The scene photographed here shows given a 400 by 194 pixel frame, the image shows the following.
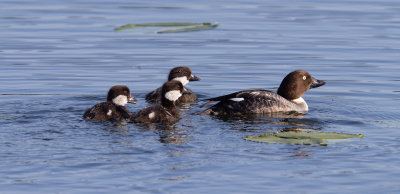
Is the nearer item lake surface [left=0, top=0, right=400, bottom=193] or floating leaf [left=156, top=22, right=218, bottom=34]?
lake surface [left=0, top=0, right=400, bottom=193]

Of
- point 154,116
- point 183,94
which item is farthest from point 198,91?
point 154,116

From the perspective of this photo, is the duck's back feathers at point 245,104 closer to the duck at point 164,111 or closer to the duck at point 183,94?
the duck at point 164,111

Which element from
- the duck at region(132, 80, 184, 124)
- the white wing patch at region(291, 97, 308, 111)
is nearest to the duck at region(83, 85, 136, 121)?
the duck at region(132, 80, 184, 124)

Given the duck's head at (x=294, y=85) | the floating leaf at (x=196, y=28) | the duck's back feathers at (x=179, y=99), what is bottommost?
the duck's back feathers at (x=179, y=99)

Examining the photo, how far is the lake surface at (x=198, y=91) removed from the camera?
8.71m

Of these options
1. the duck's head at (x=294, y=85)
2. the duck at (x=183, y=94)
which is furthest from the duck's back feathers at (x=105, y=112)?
the duck's head at (x=294, y=85)

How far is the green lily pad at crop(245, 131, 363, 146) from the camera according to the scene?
33.6 feet

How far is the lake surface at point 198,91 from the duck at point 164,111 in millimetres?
200

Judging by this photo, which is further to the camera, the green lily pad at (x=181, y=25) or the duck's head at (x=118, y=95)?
the green lily pad at (x=181, y=25)

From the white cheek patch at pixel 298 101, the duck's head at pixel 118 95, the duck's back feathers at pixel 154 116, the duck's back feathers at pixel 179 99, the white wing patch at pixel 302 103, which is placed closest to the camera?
the duck's back feathers at pixel 154 116

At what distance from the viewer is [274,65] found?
56.6 feet

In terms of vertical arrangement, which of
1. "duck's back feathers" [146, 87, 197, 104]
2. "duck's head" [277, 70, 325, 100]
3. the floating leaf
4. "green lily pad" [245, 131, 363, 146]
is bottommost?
"duck's back feathers" [146, 87, 197, 104]

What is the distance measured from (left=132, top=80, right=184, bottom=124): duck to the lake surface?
0.20 m

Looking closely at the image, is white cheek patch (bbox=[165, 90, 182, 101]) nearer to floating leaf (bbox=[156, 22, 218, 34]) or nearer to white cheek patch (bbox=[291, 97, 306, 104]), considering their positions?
white cheek patch (bbox=[291, 97, 306, 104])
